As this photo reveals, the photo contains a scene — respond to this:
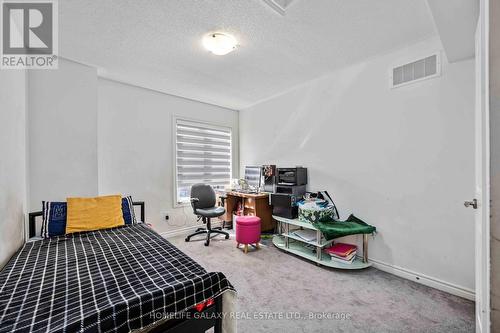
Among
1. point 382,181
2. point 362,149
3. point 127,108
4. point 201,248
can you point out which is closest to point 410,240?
point 382,181

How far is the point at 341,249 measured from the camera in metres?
2.56

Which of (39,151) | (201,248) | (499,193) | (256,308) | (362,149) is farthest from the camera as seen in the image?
(201,248)

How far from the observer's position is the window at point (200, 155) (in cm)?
391

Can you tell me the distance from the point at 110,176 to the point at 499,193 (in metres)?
3.84

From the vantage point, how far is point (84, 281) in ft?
3.69

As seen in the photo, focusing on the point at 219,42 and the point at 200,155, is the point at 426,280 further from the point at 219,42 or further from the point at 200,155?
the point at 200,155

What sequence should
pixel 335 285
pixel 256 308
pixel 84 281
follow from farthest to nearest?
pixel 335 285
pixel 256 308
pixel 84 281

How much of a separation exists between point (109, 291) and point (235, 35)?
88.6 inches

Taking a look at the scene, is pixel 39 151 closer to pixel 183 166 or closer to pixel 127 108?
pixel 127 108

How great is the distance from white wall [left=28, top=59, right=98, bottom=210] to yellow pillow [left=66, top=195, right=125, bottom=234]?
0.62 m

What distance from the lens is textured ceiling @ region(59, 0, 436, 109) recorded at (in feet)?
5.65

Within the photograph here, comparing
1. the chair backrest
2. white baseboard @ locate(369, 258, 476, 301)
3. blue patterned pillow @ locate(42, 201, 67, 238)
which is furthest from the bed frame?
the chair backrest
